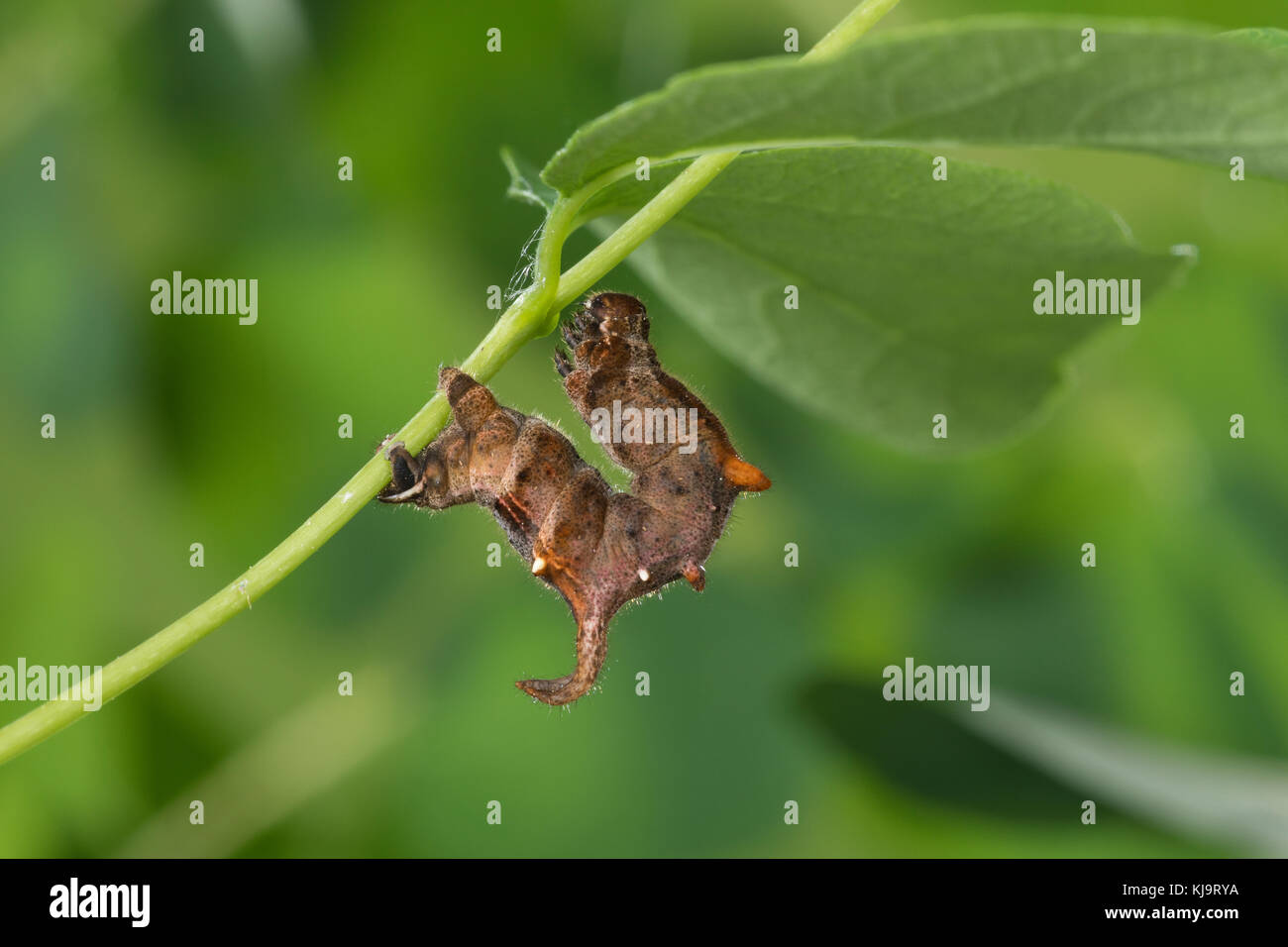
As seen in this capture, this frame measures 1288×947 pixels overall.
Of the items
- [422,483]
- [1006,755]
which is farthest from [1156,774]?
[422,483]

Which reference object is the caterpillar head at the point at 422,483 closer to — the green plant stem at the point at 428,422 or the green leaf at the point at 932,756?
the green plant stem at the point at 428,422

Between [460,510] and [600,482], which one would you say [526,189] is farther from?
[460,510]

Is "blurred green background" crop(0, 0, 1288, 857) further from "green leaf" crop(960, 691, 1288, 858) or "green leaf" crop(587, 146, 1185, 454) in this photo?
"green leaf" crop(587, 146, 1185, 454)

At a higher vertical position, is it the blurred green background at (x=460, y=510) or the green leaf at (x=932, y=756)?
the blurred green background at (x=460, y=510)

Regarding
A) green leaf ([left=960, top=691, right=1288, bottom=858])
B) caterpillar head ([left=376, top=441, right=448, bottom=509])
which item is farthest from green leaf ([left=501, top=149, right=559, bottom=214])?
green leaf ([left=960, top=691, right=1288, bottom=858])

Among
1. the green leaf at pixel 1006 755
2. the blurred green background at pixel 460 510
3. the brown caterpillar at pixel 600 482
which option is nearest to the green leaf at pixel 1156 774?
the green leaf at pixel 1006 755

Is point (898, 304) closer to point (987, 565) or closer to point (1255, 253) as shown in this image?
point (987, 565)
